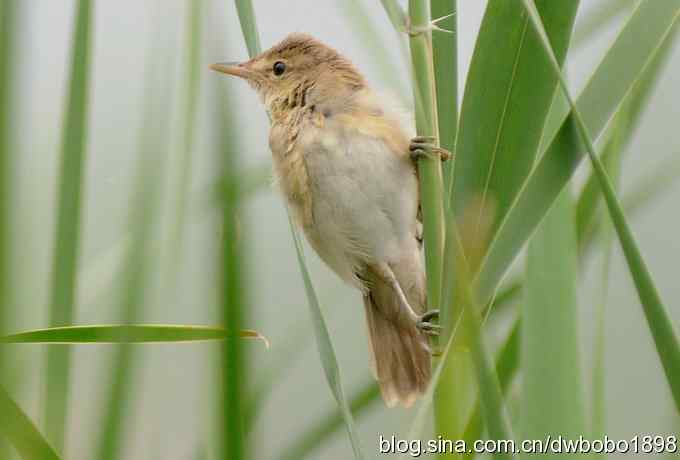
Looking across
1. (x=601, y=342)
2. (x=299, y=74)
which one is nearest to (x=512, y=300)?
(x=601, y=342)

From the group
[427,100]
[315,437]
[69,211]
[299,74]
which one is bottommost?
[315,437]

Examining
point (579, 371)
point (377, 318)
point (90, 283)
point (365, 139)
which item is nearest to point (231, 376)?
point (579, 371)

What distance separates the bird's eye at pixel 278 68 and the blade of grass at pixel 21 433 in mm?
1240

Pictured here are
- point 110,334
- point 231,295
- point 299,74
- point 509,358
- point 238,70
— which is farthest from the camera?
Result: point 238,70

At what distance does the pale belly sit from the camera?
1.47 metres

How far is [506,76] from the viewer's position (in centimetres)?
72

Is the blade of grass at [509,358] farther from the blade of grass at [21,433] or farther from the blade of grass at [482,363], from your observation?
the blade of grass at [21,433]

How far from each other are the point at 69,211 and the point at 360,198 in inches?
31.0

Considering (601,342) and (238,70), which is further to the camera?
(238,70)

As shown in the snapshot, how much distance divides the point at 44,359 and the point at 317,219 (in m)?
0.80

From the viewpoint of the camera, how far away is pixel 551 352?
707 millimetres

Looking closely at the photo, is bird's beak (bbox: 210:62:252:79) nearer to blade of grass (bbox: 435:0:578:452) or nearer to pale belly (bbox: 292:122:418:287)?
pale belly (bbox: 292:122:418:287)

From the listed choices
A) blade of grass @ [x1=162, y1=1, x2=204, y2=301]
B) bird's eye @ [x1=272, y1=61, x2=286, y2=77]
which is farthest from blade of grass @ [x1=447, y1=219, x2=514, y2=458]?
bird's eye @ [x1=272, y1=61, x2=286, y2=77]

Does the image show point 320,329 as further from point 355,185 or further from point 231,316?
point 355,185
